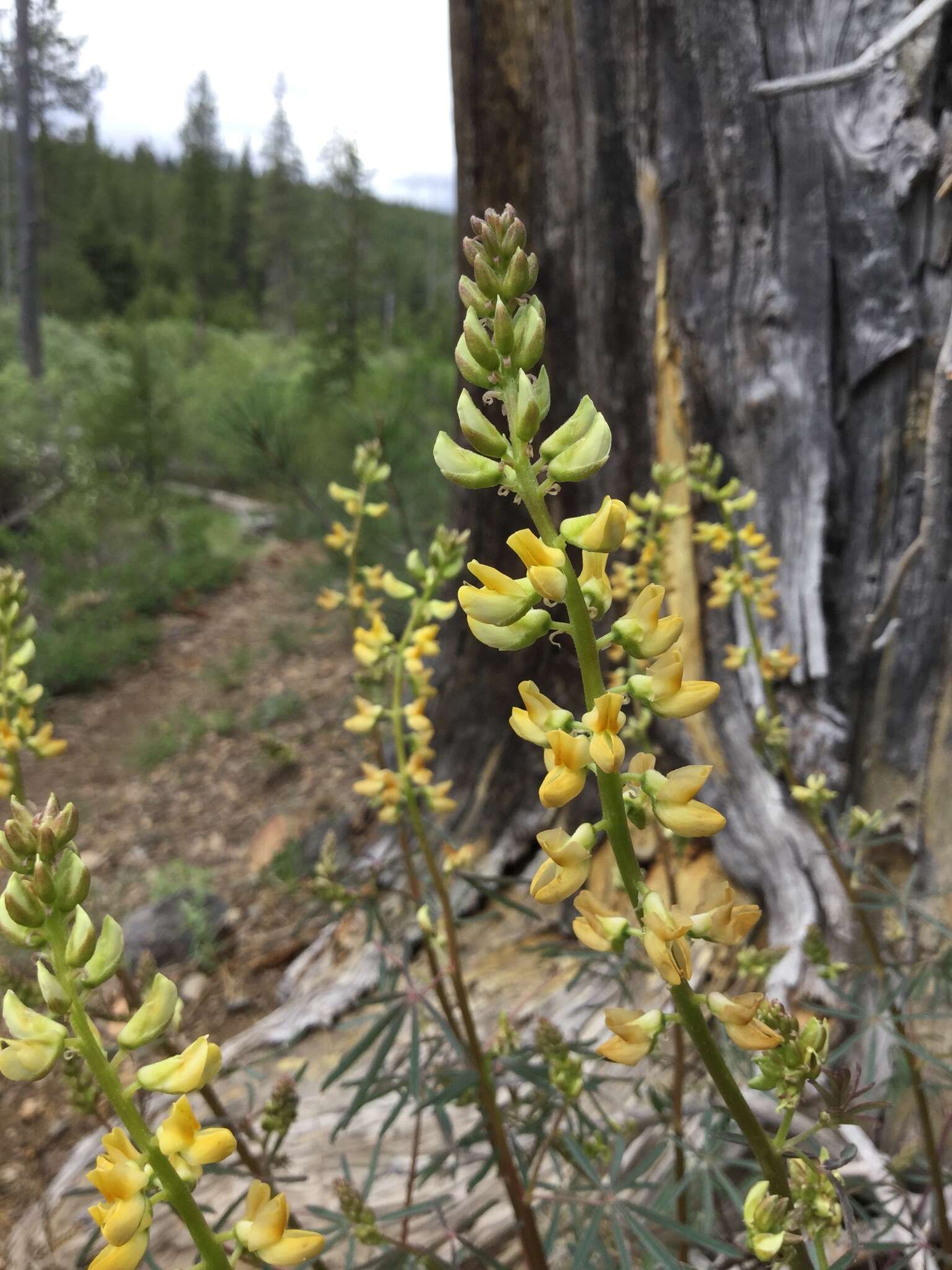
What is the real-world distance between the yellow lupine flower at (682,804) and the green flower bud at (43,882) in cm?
50

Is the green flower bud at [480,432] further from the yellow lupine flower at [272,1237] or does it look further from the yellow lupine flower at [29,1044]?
the yellow lupine flower at [272,1237]

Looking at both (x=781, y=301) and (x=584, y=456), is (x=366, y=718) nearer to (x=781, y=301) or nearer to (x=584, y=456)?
(x=584, y=456)

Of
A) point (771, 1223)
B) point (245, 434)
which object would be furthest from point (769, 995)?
point (245, 434)

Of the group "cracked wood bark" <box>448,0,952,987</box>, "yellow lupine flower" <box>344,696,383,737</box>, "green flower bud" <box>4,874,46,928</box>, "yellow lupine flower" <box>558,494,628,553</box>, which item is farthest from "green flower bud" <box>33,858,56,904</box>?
"cracked wood bark" <box>448,0,952,987</box>

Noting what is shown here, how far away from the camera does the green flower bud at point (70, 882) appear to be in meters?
0.66

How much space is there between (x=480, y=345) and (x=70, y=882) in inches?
22.1

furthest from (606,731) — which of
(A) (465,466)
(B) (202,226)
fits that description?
(B) (202,226)

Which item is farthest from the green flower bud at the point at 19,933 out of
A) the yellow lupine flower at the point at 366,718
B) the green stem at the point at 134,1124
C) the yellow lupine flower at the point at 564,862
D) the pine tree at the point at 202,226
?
the pine tree at the point at 202,226

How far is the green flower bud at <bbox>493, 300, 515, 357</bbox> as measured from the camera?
70 centimetres

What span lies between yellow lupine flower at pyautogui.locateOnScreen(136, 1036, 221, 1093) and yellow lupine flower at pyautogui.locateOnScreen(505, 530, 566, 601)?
48 cm

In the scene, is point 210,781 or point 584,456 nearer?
point 584,456

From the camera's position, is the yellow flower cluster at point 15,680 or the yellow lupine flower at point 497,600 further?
the yellow flower cluster at point 15,680

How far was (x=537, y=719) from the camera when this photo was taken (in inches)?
29.4

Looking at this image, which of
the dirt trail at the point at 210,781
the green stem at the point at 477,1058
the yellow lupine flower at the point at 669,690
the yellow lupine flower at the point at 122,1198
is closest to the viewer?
the yellow lupine flower at the point at 122,1198
